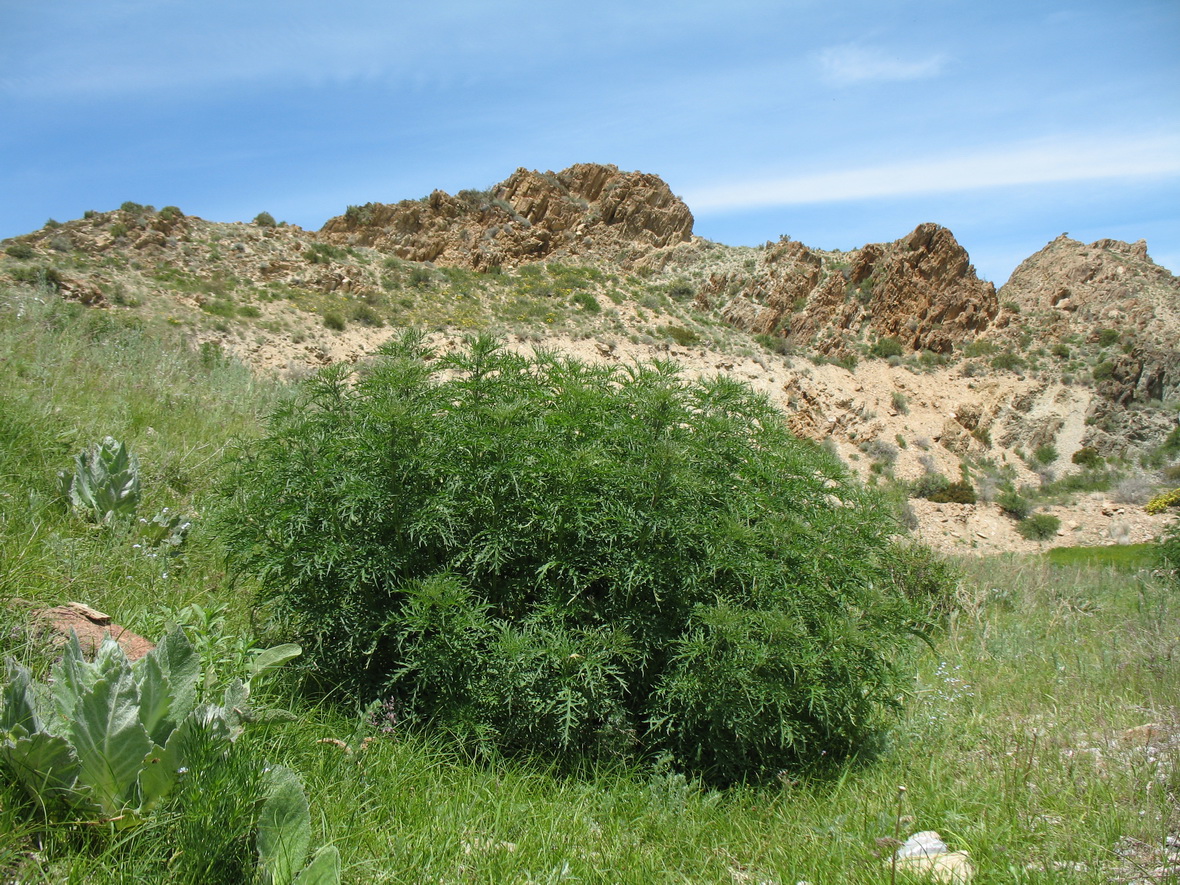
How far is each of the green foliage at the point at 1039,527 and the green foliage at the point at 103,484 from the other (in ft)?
79.7

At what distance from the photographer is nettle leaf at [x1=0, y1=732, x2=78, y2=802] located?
1900 millimetres

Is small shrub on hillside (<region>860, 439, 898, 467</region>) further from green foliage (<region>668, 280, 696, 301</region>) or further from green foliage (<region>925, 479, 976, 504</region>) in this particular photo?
green foliage (<region>668, 280, 696, 301</region>)

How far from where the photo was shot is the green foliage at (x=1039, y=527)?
22141 mm

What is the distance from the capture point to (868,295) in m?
33.3

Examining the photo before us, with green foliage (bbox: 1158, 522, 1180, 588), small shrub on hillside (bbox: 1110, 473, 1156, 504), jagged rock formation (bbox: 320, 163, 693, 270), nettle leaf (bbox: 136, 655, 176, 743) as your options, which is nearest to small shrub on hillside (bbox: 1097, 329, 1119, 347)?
small shrub on hillside (bbox: 1110, 473, 1156, 504)

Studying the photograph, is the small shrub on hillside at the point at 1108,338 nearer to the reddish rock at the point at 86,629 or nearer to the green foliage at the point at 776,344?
the green foliage at the point at 776,344

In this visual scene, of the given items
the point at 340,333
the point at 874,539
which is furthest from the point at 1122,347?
the point at 874,539

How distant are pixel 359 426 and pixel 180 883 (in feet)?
6.52

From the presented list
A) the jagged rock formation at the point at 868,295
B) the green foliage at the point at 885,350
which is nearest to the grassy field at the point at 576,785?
the jagged rock formation at the point at 868,295

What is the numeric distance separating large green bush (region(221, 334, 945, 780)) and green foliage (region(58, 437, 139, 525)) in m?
1.23

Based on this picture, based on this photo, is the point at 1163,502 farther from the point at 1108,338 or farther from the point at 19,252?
the point at 19,252

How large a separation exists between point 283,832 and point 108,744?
1.77ft

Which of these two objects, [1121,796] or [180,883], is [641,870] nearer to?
[180,883]

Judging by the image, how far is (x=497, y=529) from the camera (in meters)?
3.20
